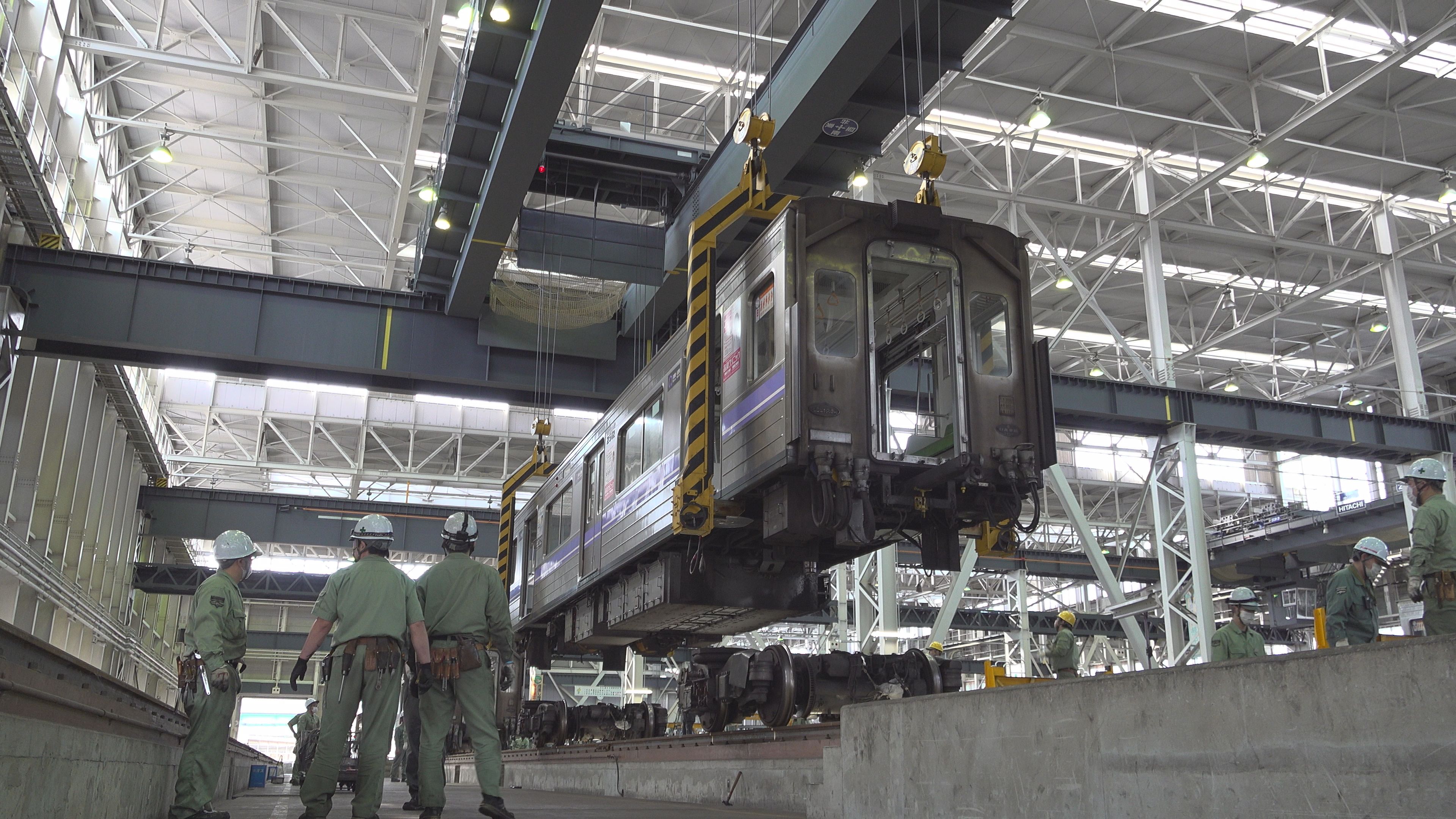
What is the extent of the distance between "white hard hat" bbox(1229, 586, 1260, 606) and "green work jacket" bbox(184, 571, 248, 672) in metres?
7.80

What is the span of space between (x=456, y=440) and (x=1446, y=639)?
3266 cm

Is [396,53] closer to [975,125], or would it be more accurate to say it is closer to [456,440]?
[975,125]

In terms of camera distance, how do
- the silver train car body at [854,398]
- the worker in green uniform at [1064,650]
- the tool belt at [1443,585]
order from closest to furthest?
the tool belt at [1443,585]
the silver train car body at [854,398]
the worker in green uniform at [1064,650]

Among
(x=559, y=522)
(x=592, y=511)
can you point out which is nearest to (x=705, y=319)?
(x=592, y=511)

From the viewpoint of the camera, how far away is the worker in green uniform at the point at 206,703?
5965 mm

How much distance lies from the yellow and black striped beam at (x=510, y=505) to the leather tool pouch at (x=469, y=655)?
459 inches

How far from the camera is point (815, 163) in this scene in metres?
11.0

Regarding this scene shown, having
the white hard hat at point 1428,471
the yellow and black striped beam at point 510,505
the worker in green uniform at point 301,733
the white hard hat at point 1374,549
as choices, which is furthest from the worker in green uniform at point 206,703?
the yellow and black striped beam at point 510,505

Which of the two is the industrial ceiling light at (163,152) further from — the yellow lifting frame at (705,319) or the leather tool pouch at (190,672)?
the leather tool pouch at (190,672)

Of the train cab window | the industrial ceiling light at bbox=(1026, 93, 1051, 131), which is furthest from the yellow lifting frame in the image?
the industrial ceiling light at bbox=(1026, 93, 1051, 131)

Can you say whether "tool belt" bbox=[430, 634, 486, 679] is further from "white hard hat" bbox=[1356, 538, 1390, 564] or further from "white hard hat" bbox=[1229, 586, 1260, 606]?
"white hard hat" bbox=[1229, 586, 1260, 606]

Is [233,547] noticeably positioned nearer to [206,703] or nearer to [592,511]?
[206,703]

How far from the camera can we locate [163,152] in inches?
827

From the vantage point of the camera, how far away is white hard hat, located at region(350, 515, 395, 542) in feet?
20.4
